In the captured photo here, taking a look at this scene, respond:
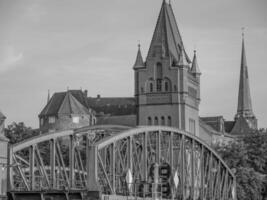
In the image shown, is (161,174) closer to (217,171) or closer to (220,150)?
(217,171)

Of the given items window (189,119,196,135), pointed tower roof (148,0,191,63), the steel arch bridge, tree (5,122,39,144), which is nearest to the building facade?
pointed tower roof (148,0,191,63)

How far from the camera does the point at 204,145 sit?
362 feet

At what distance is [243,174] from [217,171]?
100 ft

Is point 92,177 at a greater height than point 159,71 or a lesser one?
lesser

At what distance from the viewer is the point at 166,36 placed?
591 ft

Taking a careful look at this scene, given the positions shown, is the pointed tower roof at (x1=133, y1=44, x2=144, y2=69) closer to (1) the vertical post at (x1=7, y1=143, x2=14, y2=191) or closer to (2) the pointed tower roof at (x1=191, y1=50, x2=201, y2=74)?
(2) the pointed tower roof at (x1=191, y1=50, x2=201, y2=74)

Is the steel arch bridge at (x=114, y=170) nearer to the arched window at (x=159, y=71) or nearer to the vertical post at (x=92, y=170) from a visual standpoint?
the vertical post at (x=92, y=170)

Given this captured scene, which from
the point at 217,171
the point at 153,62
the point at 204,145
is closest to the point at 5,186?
the point at 204,145

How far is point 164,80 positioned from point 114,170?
92517 mm

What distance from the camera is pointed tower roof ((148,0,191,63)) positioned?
592ft

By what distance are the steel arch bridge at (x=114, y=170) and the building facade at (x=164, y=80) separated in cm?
5060

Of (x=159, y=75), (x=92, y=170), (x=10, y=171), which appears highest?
(x=159, y=75)

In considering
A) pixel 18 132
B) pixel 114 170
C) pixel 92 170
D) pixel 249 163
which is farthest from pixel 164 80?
pixel 92 170

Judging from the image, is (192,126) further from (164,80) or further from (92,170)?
(92,170)
